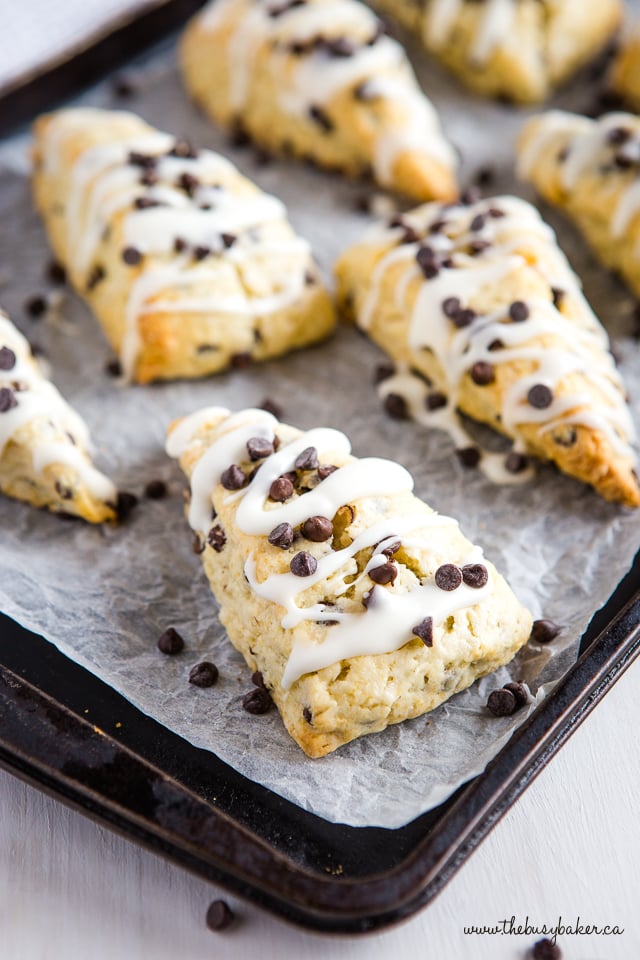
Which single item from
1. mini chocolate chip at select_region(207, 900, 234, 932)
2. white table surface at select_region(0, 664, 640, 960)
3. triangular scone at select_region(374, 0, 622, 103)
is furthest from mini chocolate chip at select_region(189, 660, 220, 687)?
triangular scone at select_region(374, 0, 622, 103)

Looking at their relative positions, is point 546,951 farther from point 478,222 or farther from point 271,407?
point 478,222

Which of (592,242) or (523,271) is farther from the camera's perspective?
(592,242)

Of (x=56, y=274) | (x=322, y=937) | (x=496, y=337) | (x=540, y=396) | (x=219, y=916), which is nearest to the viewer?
(x=322, y=937)

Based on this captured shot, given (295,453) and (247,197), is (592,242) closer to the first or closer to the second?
(247,197)

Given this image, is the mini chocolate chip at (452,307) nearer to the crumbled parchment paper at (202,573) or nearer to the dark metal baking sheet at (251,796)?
the crumbled parchment paper at (202,573)

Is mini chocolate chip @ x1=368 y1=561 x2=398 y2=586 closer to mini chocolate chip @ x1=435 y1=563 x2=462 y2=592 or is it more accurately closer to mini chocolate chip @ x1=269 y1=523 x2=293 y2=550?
mini chocolate chip @ x1=435 y1=563 x2=462 y2=592

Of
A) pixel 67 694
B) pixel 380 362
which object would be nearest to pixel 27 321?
pixel 380 362

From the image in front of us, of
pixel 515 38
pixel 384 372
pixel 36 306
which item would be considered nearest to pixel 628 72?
pixel 515 38
